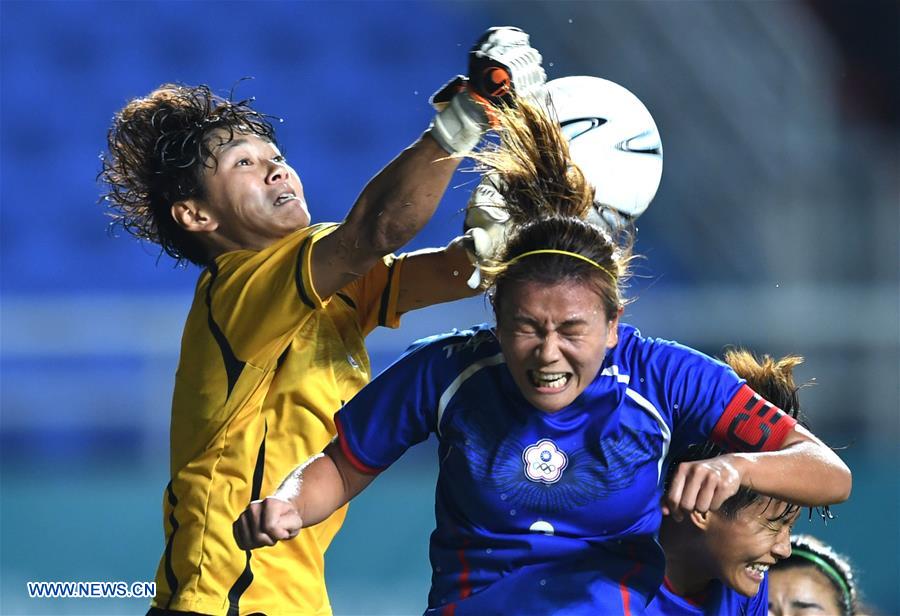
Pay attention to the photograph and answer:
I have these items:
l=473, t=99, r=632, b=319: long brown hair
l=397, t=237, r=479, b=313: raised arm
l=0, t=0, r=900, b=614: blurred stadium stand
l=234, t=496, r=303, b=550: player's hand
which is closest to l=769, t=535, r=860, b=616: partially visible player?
l=397, t=237, r=479, b=313: raised arm

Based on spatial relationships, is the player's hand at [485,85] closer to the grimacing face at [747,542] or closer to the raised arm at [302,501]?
the raised arm at [302,501]

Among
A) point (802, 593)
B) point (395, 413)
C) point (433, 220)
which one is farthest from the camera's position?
point (433, 220)

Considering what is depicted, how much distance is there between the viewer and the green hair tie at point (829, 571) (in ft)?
10.7

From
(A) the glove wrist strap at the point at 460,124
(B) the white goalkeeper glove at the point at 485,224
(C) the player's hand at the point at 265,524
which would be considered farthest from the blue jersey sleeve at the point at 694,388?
(C) the player's hand at the point at 265,524

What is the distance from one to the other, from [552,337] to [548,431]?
0.59 feet

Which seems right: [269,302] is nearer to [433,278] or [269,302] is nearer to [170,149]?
[433,278]

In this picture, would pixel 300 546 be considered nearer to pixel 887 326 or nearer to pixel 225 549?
pixel 225 549

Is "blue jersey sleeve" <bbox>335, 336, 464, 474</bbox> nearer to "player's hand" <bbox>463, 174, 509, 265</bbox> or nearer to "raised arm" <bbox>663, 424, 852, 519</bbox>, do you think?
"player's hand" <bbox>463, 174, 509, 265</bbox>

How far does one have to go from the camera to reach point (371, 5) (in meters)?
8.57

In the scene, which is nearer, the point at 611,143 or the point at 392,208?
the point at 392,208

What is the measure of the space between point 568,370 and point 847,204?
5.78 metres

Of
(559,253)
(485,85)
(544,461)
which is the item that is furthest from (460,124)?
(544,461)

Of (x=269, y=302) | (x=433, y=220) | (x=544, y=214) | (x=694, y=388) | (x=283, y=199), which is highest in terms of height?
(x=433, y=220)

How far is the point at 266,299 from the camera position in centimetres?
261
